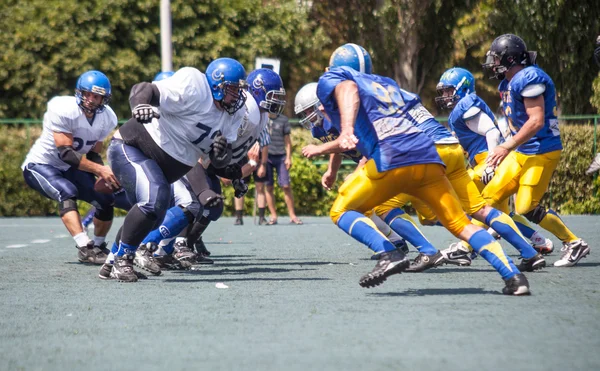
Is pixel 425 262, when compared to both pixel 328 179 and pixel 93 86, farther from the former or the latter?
pixel 93 86

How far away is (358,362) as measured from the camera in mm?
4281

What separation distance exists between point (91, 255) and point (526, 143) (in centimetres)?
396

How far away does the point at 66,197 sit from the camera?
9484mm

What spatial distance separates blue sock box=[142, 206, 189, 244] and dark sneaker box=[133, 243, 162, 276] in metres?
0.09

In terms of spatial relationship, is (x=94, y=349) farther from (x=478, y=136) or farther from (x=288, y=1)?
(x=288, y=1)

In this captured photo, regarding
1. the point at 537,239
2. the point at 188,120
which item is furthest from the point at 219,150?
the point at 537,239

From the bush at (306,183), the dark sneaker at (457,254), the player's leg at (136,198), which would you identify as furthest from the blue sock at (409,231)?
the bush at (306,183)

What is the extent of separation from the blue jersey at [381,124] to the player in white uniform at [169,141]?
1368 mm

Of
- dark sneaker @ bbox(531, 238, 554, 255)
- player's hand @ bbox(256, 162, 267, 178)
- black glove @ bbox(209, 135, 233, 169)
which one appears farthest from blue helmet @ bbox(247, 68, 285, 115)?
player's hand @ bbox(256, 162, 267, 178)

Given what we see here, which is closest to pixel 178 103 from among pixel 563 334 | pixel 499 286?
pixel 499 286

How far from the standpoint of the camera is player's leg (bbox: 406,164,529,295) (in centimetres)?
623

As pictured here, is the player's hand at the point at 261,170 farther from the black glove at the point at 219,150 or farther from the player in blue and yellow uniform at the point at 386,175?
the player in blue and yellow uniform at the point at 386,175

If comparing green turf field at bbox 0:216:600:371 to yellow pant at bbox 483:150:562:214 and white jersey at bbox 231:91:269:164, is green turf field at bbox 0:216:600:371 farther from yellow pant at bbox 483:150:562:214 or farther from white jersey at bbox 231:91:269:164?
white jersey at bbox 231:91:269:164

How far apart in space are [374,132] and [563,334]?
201 cm
